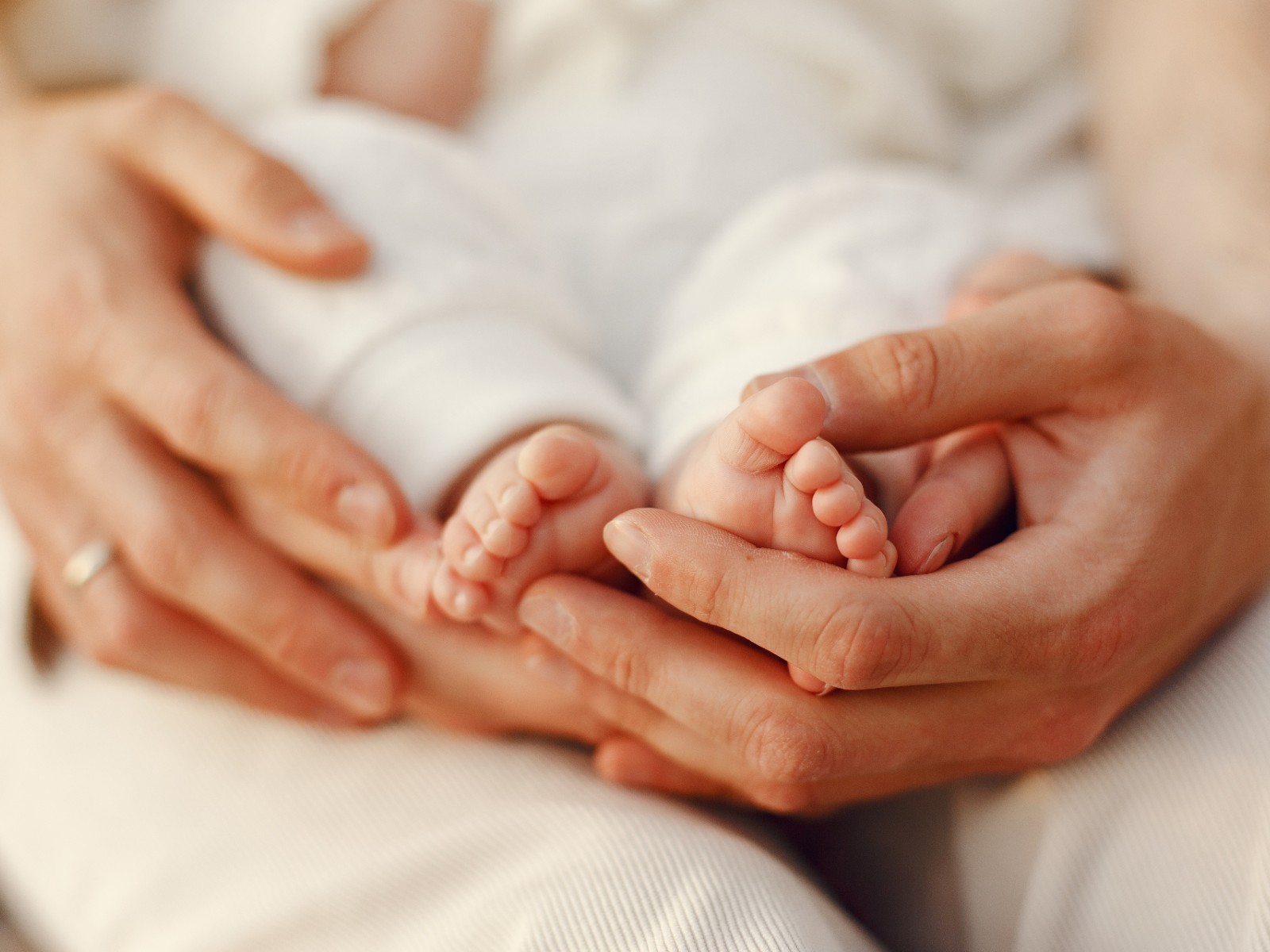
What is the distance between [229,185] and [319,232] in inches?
3.2

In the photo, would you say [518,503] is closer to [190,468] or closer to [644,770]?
[644,770]

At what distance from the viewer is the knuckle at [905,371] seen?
1.64 feet

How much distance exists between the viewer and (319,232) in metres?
0.64

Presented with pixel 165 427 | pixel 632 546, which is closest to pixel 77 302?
pixel 165 427

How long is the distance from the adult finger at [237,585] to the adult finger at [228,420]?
37 mm

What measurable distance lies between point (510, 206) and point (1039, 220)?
581mm

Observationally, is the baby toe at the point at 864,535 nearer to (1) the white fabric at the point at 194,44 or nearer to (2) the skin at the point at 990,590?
(2) the skin at the point at 990,590

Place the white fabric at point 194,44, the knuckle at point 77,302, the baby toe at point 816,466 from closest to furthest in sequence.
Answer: the baby toe at point 816,466, the knuckle at point 77,302, the white fabric at point 194,44

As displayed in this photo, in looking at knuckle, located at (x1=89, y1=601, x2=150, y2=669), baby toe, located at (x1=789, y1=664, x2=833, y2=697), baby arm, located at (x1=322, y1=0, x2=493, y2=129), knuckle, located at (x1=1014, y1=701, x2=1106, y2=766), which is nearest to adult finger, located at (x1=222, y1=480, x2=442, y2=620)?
knuckle, located at (x1=89, y1=601, x2=150, y2=669)

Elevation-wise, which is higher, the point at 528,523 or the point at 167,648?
the point at 528,523

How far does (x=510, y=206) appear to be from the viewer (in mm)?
771

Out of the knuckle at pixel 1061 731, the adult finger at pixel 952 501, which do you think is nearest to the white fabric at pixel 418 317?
the adult finger at pixel 952 501

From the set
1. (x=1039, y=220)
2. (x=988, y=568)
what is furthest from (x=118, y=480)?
(x=1039, y=220)

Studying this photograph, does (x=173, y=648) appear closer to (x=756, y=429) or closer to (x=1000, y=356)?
(x=756, y=429)
